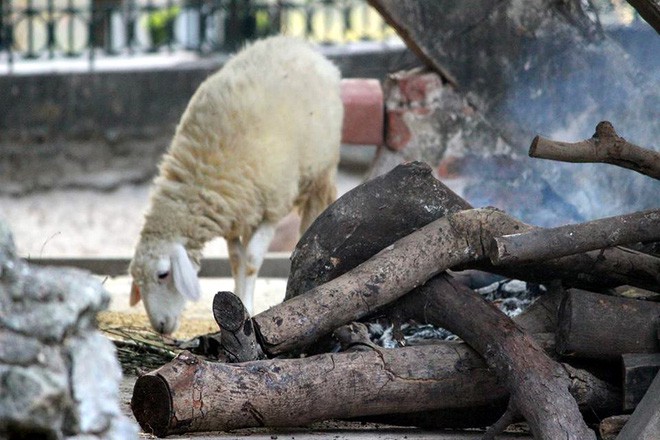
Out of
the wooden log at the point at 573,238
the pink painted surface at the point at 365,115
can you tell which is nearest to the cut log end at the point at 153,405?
the wooden log at the point at 573,238

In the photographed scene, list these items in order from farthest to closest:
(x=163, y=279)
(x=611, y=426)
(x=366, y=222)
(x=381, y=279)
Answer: (x=163, y=279) → (x=366, y=222) → (x=381, y=279) → (x=611, y=426)

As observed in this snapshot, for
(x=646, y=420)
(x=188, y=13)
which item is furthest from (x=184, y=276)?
(x=188, y=13)

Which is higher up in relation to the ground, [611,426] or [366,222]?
[366,222]

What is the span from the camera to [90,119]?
1234 cm

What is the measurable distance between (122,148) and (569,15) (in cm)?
665

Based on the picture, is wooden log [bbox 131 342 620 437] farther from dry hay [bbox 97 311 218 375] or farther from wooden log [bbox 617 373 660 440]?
dry hay [bbox 97 311 218 375]

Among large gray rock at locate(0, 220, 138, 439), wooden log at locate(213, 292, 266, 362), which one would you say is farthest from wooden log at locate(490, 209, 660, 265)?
large gray rock at locate(0, 220, 138, 439)

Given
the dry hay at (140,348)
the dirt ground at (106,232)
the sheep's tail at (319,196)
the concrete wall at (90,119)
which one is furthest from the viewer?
the concrete wall at (90,119)

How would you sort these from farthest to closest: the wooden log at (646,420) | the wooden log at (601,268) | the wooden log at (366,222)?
the wooden log at (366,222), the wooden log at (601,268), the wooden log at (646,420)

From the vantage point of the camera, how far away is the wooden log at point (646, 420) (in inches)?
139

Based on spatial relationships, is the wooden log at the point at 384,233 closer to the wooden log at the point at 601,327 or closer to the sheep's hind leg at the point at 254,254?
the wooden log at the point at 601,327

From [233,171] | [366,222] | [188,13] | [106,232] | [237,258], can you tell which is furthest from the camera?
[188,13]

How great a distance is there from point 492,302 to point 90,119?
840cm

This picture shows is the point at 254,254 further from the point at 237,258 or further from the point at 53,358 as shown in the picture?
the point at 53,358
